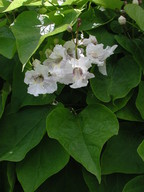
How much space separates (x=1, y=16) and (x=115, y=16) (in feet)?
1.26

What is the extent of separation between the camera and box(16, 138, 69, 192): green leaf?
978 millimetres

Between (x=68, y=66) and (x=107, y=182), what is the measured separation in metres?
0.33

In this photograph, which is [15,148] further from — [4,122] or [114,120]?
[114,120]

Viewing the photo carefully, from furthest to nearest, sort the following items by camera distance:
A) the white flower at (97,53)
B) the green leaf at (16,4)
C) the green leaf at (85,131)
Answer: the green leaf at (16,4) → the white flower at (97,53) → the green leaf at (85,131)

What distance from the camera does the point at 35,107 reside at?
1115 mm

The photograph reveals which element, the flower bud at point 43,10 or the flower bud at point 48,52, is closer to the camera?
the flower bud at point 48,52

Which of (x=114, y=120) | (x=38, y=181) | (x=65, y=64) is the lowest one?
(x=38, y=181)

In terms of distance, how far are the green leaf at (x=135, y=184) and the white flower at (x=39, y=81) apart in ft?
1.03

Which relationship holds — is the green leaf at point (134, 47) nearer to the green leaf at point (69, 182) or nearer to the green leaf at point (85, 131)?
the green leaf at point (85, 131)

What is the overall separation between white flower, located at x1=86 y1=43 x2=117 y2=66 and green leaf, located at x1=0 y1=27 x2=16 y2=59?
200 millimetres

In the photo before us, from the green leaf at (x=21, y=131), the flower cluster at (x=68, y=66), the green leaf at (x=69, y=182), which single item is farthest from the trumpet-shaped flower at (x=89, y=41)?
the green leaf at (x=69, y=182)

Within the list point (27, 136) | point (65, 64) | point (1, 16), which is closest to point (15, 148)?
point (27, 136)

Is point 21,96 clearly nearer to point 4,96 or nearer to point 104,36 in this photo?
point 4,96

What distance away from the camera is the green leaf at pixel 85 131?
0.91 metres
